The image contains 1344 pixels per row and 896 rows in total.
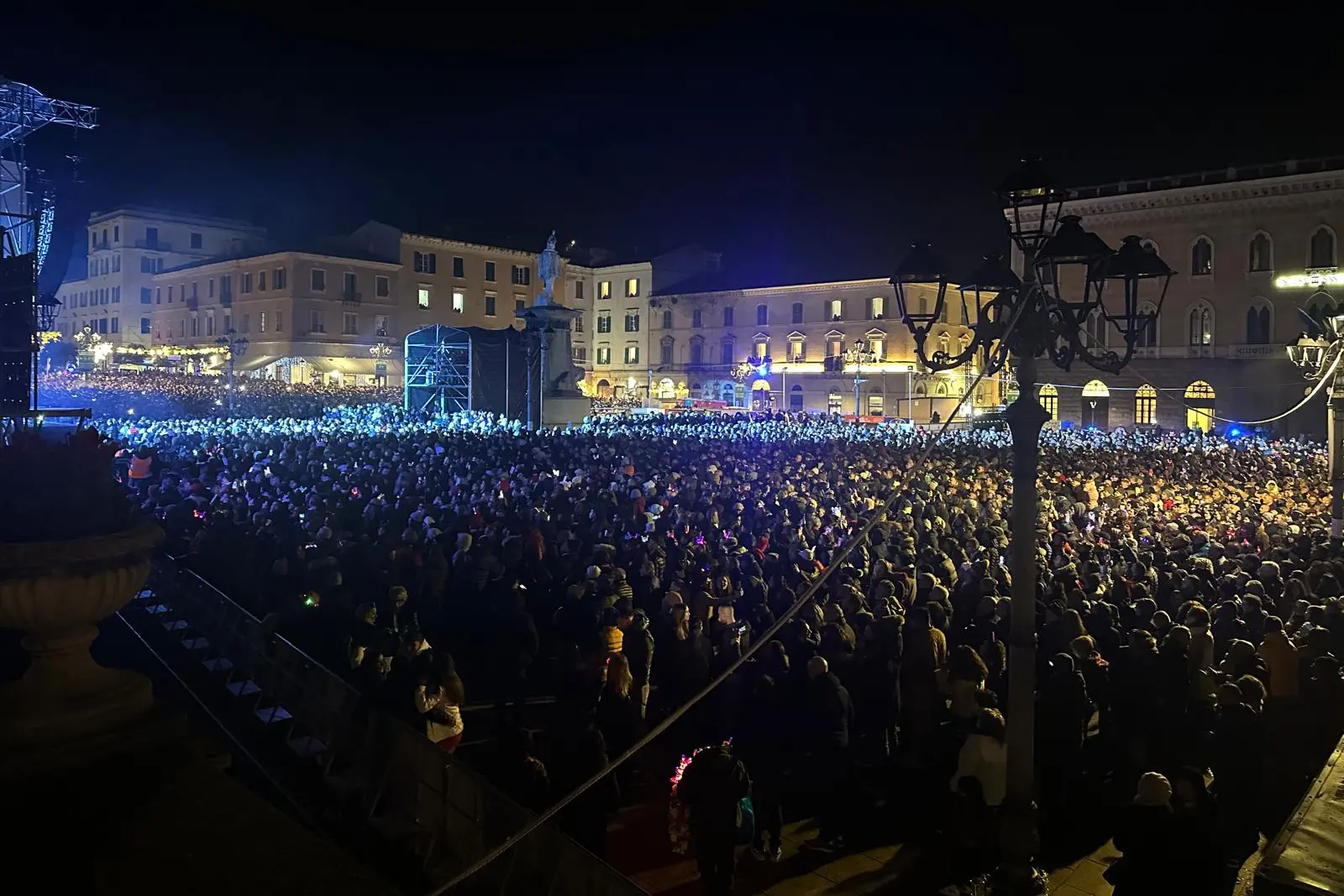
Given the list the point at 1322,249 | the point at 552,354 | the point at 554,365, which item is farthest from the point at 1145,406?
the point at 552,354

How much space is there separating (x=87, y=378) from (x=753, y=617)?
134 ft

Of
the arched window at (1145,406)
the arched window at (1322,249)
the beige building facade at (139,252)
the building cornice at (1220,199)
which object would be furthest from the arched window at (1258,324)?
the beige building facade at (139,252)

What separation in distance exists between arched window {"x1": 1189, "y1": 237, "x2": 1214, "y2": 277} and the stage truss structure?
37.6 meters

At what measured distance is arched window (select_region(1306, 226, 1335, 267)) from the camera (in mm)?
41688

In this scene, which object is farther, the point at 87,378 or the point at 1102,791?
the point at 87,378

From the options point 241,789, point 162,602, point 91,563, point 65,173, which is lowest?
point 162,602

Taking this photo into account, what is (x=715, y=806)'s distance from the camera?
5172 millimetres

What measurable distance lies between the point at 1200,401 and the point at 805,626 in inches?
1818

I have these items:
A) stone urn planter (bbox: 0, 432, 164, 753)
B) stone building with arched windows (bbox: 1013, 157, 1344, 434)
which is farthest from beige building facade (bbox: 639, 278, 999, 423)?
stone urn planter (bbox: 0, 432, 164, 753)

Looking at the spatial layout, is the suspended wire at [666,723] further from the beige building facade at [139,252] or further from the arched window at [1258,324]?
the beige building facade at [139,252]

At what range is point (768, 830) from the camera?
6109mm

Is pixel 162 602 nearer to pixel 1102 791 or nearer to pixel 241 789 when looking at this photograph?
pixel 241 789

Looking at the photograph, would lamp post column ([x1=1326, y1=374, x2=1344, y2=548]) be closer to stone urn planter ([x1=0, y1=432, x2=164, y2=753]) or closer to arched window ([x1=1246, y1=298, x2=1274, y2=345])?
stone urn planter ([x1=0, y1=432, x2=164, y2=753])

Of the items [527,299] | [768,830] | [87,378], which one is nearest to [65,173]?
[87,378]
